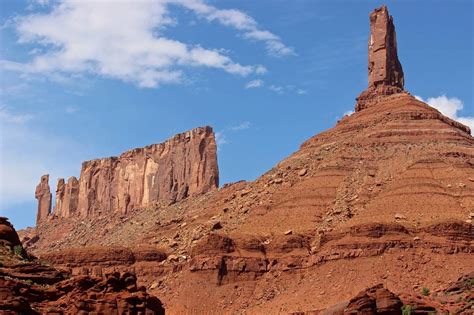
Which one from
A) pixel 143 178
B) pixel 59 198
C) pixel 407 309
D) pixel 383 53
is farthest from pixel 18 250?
pixel 59 198

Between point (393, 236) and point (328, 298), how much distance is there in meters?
9.76

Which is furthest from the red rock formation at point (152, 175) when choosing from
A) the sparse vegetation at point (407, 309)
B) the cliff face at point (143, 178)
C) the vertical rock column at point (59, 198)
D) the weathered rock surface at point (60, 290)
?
the weathered rock surface at point (60, 290)

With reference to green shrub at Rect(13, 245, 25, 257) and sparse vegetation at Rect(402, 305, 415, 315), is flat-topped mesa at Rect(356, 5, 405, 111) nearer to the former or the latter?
sparse vegetation at Rect(402, 305, 415, 315)

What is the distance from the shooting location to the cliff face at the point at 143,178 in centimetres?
16262

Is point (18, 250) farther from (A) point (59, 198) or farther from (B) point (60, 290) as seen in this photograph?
(A) point (59, 198)

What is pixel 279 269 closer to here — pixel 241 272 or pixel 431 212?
pixel 241 272

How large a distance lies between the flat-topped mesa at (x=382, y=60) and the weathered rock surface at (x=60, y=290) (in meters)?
92.5

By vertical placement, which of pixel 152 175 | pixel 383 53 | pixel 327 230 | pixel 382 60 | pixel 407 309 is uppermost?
pixel 383 53

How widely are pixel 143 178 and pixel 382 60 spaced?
39.6 meters

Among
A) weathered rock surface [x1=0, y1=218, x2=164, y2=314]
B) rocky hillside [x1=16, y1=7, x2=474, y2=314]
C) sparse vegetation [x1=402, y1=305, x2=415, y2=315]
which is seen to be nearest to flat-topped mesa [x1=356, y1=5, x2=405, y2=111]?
rocky hillside [x1=16, y1=7, x2=474, y2=314]

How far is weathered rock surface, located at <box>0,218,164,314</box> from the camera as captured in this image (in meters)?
54.8

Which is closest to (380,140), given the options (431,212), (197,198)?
(431,212)

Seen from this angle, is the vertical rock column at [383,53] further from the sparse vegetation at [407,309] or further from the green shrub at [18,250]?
the green shrub at [18,250]

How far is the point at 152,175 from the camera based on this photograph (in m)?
173
